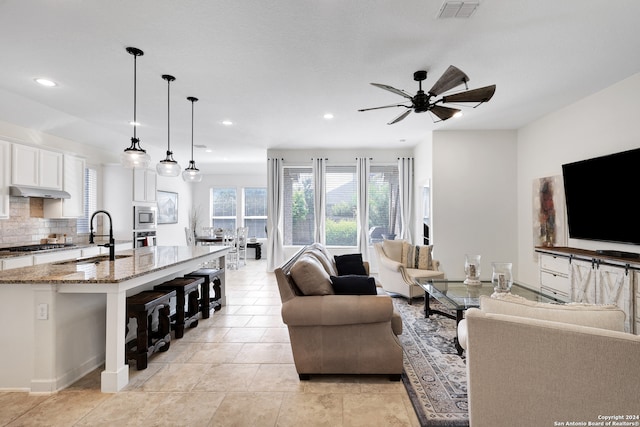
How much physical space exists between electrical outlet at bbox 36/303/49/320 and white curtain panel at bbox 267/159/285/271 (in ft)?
15.7

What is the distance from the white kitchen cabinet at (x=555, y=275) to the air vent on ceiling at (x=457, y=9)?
3138 millimetres

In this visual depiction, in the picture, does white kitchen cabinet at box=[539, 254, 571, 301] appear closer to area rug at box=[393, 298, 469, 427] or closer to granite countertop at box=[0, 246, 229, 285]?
area rug at box=[393, 298, 469, 427]

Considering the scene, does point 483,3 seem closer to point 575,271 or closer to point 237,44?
point 237,44

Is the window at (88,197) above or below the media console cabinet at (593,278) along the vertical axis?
above

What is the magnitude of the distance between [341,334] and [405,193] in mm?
4973

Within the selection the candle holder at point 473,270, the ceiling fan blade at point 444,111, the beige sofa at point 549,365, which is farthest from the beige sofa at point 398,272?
the beige sofa at point 549,365

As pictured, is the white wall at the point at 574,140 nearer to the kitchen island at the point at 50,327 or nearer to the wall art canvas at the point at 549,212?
the wall art canvas at the point at 549,212

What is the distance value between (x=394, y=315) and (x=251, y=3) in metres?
2.56

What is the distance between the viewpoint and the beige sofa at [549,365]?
4.42 feet

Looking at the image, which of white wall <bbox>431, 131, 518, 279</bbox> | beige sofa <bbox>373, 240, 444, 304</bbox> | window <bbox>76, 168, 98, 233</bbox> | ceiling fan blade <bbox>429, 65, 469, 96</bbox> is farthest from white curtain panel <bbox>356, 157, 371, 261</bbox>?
window <bbox>76, 168, 98, 233</bbox>

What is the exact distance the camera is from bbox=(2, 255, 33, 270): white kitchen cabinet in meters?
3.80

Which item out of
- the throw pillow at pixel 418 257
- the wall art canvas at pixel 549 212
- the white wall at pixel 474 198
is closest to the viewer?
the wall art canvas at pixel 549 212

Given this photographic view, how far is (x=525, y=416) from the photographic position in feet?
4.87

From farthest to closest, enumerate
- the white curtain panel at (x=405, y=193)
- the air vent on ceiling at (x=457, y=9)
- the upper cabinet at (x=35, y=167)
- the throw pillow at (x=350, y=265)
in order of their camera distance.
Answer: the white curtain panel at (x=405, y=193), the upper cabinet at (x=35, y=167), the throw pillow at (x=350, y=265), the air vent on ceiling at (x=457, y=9)
